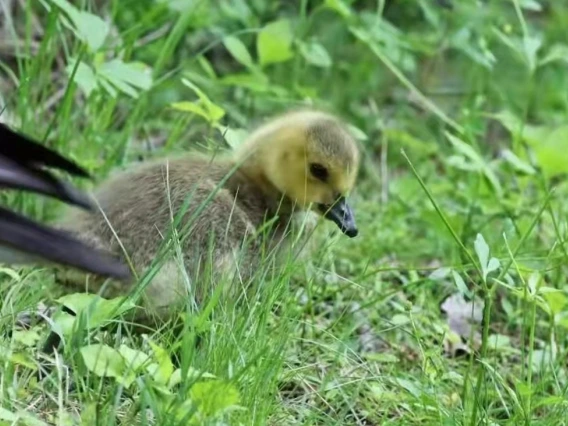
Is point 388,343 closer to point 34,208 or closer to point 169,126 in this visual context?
point 34,208

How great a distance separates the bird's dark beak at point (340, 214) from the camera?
3.05 metres

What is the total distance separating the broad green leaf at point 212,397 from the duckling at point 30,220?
312mm

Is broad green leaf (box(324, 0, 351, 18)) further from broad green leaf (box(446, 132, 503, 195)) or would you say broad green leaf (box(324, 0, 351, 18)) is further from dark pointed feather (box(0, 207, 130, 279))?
dark pointed feather (box(0, 207, 130, 279))

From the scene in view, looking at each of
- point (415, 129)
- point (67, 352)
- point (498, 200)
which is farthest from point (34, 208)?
point (415, 129)

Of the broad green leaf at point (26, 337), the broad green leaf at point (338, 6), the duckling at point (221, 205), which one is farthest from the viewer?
the broad green leaf at point (338, 6)

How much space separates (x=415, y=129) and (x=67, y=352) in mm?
2761

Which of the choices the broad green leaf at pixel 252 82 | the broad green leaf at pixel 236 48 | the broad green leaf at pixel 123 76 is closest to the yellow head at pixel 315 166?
the broad green leaf at pixel 123 76

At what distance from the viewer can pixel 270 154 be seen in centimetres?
309

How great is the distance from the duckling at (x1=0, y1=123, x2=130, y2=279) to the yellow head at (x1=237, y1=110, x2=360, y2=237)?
806 mm

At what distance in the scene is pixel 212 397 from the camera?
7.17 feet

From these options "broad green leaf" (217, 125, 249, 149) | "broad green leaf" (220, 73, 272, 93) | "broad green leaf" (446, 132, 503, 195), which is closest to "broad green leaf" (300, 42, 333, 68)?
"broad green leaf" (220, 73, 272, 93)

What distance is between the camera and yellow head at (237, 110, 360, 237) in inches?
120

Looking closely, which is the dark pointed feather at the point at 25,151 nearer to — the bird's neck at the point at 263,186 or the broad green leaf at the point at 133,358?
Answer: the broad green leaf at the point at 133,358

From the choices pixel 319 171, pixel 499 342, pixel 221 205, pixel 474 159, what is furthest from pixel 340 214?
pixel 474 159
